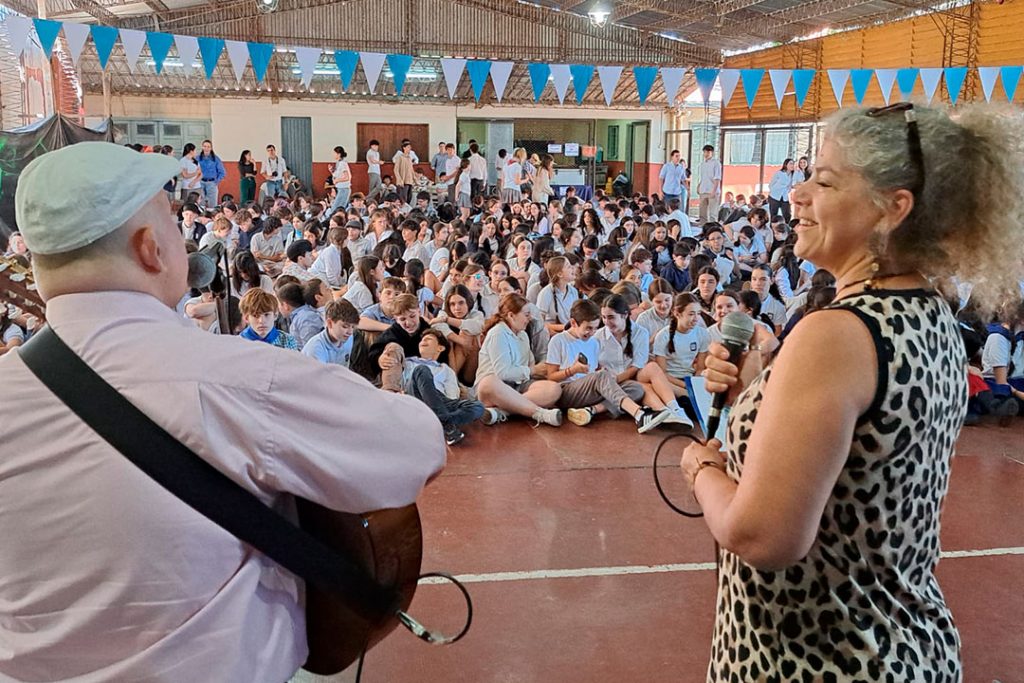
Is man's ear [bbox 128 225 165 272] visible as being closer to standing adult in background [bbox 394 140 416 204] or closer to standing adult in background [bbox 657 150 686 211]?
standing adult in background [bbox 657 150 686 211]

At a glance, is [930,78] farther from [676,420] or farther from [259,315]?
[259,315]

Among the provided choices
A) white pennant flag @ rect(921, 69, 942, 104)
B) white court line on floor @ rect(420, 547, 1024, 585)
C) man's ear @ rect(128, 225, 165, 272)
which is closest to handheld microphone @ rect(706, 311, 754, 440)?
man's ear @ rect(128, 225, 165, 272)

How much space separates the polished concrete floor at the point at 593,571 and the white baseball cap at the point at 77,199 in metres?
2.06

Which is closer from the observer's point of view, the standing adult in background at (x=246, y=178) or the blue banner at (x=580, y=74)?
the blue banner at (x=580, y=74)

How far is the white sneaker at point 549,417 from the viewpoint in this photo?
5793 mm

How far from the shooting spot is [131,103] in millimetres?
20984

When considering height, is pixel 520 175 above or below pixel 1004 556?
above

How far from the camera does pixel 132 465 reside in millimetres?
1089

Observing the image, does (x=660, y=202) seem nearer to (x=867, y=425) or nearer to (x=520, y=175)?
(x=520, y=175)

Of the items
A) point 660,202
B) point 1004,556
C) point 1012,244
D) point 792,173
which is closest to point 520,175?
point 660,202

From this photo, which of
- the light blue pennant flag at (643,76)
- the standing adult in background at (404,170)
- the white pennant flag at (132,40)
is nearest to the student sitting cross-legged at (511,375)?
the white pennant flag at (132,40)

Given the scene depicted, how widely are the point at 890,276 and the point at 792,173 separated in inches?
595

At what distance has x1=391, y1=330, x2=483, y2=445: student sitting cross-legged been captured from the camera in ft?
17.8

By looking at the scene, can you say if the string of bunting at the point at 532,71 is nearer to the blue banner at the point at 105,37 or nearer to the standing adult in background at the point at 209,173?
the blue banner at the point at 105,37
